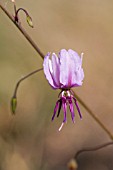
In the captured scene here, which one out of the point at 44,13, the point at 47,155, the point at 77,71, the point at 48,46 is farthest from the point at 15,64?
the point at 77,71

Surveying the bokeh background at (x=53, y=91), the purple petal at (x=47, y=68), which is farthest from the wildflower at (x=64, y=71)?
the bokeh background at (x=53, y=91)

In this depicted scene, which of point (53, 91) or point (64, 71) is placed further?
point (53, 91)

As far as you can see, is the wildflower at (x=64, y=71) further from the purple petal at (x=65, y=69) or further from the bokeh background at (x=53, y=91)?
the bokeh background at (x=53, y=91)

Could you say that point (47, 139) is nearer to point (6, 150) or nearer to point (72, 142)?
point (72, 142)

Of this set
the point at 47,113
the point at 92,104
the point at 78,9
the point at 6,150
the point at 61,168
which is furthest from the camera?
the point at 78,9

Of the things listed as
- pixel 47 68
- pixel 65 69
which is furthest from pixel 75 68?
pixel 47 68

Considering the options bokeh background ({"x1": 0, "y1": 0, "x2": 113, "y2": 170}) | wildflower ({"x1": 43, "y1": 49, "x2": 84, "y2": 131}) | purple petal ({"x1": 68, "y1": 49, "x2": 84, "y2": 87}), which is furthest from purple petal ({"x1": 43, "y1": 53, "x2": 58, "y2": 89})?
bokeh background ({"x1": 0, "y1": 0, "x2": 113, "y2": 170})

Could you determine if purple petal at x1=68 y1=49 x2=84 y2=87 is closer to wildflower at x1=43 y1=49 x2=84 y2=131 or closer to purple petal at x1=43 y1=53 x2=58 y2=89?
wildflower at x1=43 y1=49 x2=84 y2=131

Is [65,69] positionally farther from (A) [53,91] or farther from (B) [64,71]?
(A) [53,91]
